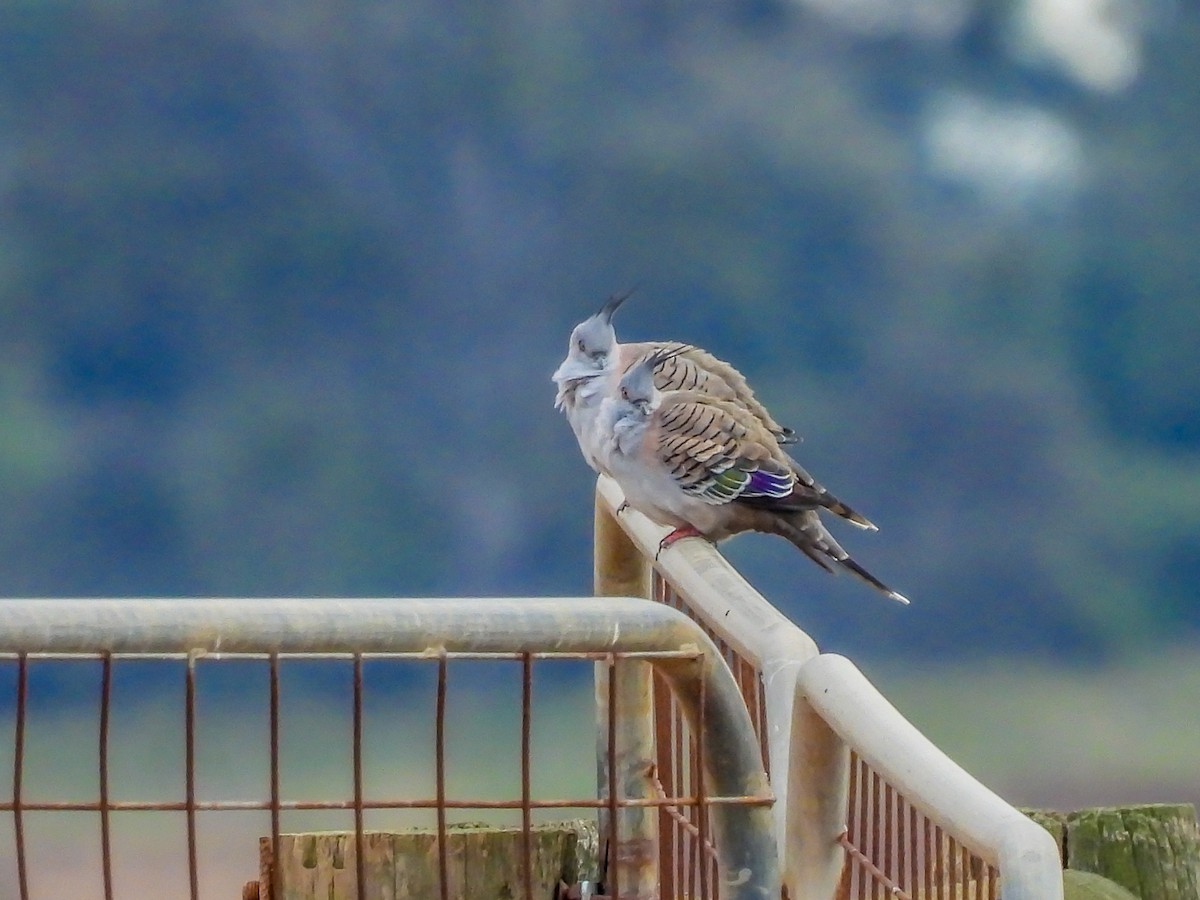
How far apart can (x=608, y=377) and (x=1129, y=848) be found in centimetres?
123

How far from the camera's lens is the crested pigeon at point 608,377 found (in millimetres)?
2799

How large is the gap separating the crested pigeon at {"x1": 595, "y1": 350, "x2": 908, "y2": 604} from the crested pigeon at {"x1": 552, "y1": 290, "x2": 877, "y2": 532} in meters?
0.02

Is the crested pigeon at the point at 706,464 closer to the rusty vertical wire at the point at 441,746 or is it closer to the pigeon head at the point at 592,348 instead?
the pigeon head at the point at 592,348

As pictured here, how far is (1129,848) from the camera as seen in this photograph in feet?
6.13

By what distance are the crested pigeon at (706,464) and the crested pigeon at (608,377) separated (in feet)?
0.05

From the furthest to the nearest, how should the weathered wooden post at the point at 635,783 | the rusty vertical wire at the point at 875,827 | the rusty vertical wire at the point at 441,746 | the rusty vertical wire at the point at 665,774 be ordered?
the weathered wooden post at the point at 635,783, the rusty vertical wire at the point at 665,774, the rusty vertical wire at the point at 875,827, the rusty vertical wire at the point at 441,746

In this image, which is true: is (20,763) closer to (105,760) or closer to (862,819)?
(105,760)

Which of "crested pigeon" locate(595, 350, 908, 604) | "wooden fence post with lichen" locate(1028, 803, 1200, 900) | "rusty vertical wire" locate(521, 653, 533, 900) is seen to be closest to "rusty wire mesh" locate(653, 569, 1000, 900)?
"rusty vertical wire" locate(521, 653, 533, 900)

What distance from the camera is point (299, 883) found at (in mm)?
1611

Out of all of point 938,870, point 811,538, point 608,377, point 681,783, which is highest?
point 608,377

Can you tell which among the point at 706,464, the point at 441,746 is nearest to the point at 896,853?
the point at 441,746

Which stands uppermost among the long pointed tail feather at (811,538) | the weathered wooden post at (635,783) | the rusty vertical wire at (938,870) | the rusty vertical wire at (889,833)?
the long pointed tail feather at (811,538)

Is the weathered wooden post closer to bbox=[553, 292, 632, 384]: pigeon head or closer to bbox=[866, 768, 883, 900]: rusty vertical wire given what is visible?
bbox=[866, 768, 883, 900]: rusty vertical wire

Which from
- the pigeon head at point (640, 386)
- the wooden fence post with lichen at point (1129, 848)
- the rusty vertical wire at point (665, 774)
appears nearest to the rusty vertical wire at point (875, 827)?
the rusty vertical wire at point (665, 774)
